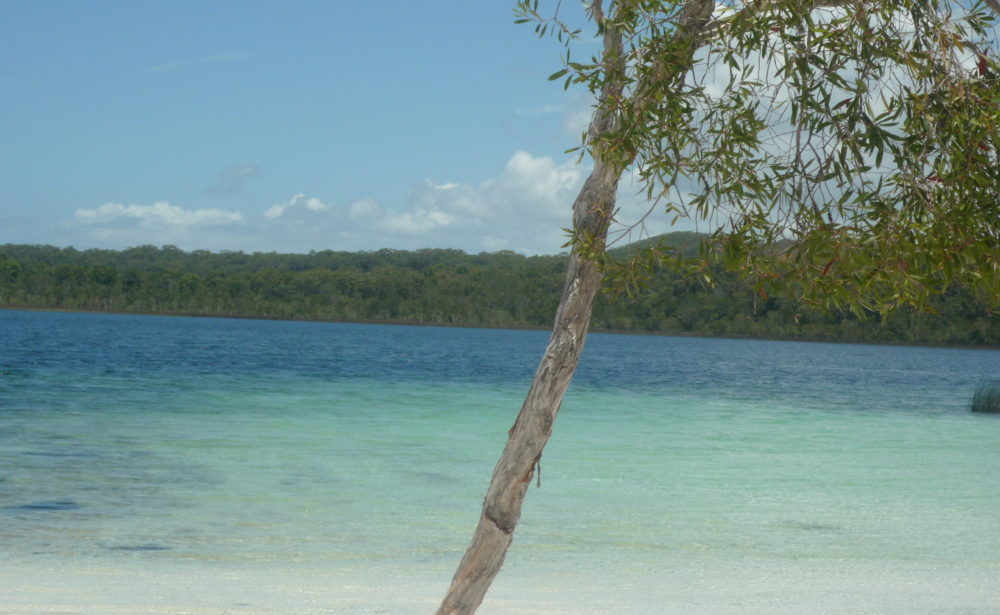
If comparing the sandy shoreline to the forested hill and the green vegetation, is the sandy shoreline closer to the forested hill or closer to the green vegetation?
the green vegetation

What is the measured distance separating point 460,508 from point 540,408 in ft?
28.9

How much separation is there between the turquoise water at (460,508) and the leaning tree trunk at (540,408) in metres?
3.19

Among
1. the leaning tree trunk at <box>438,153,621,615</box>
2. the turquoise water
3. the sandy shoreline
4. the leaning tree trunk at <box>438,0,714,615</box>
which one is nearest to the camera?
the leaning tree trunk at <box>438,0,714,615</box>

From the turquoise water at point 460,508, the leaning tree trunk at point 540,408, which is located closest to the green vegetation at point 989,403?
the turquoise water at point 460,508

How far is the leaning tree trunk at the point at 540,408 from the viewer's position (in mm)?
4137

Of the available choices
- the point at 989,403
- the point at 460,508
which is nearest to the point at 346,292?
the point at 989,403

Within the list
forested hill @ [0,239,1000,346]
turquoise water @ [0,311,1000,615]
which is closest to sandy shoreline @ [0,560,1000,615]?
turquoise water @ [0,311,1000,615]

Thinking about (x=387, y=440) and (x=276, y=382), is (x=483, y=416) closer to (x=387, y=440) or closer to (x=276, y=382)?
(x=387, y=440)

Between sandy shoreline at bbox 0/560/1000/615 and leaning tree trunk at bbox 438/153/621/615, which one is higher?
leaning tree trunk at bbox 438/153/621/615

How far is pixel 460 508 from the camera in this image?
41.7 feet

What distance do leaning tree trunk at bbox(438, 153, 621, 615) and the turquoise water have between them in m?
3.19

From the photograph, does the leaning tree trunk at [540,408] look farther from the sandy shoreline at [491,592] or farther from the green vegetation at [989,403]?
the green vegetation at [989,403]

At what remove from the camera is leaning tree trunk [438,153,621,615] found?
414cm

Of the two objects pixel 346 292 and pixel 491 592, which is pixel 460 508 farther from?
pixel 346 292
